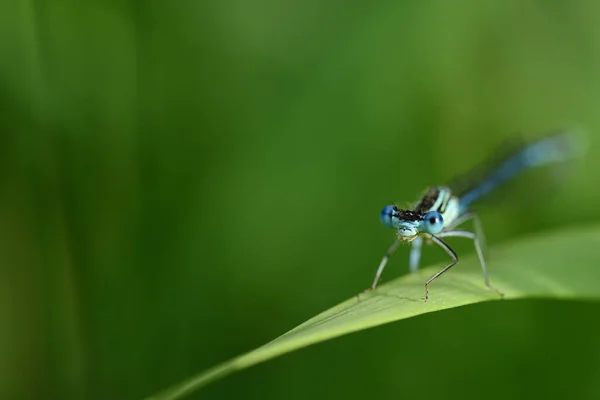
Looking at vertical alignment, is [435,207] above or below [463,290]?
above

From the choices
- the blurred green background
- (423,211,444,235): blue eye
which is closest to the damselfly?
(423,211,444,235): blue eye

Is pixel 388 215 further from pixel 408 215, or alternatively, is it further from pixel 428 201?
pixel 428 201

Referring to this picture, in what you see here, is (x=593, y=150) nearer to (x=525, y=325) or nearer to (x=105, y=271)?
(x=525, y=325)

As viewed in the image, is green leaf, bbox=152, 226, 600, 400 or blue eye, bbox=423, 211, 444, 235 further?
blue eye, bbox=423, 211, 444, 235

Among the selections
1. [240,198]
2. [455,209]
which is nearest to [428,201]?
[455,209]

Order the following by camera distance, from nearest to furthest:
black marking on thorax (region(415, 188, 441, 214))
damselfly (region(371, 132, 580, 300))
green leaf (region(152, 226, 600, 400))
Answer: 1. green leaf (region(152, 226, 600, 400))
2. damselfly (region(371, 132, 580, 300))
3. black marking on thorax (region(415, 188, 441, 214))

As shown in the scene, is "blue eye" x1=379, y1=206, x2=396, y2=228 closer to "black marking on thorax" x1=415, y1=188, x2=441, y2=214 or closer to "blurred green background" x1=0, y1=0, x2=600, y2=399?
"black marking on thorax" x1=415, y1=188, x2=441, y2=214
